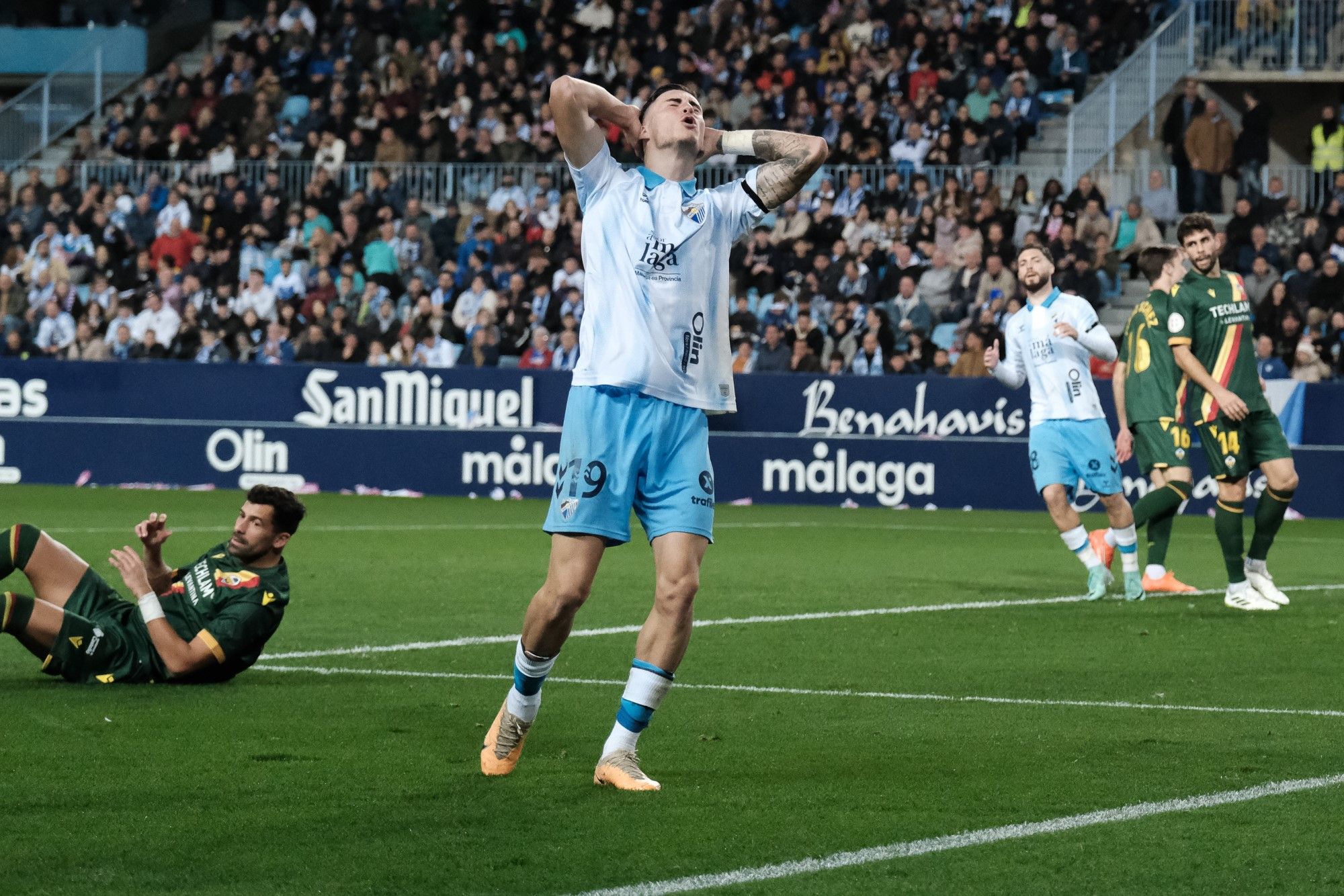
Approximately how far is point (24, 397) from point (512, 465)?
5595mm

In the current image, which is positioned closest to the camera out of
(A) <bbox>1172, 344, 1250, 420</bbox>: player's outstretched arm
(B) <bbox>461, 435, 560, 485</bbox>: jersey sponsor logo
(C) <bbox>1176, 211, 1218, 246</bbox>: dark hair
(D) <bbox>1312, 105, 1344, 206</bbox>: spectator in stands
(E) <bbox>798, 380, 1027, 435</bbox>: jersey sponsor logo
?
(A) <bbox>1172, 344, 1250, 420</bbox>: player's outstretched arm

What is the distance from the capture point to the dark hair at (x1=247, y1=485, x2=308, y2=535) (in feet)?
26.5

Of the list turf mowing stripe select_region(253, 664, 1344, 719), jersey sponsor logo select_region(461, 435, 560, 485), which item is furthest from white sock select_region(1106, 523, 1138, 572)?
jersey sponsor logo select_region(461, 435, 560, 485)

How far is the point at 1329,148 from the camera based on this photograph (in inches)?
1006

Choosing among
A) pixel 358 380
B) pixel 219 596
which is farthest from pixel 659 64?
pixel 219 596

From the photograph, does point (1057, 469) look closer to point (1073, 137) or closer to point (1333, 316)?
point (1333, 316)

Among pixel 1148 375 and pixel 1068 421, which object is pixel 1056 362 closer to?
pixel 1068 421

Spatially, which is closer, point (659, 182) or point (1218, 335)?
point (659, 182)

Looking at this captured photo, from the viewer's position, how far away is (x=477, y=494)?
21953 mm

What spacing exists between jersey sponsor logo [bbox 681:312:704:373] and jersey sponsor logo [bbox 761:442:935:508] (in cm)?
1467

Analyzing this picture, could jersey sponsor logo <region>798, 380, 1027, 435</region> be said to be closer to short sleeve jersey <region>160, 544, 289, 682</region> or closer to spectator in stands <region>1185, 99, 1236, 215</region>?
spectator in stands <region>1185, 99, 1236, 215</region>

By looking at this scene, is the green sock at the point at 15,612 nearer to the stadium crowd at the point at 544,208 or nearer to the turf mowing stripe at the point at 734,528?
the turf mowing stripe at the point at 734,528

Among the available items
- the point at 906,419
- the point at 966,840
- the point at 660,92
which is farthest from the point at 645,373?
the point at 906,419

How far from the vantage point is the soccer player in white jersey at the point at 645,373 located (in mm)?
6320
